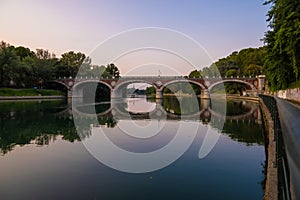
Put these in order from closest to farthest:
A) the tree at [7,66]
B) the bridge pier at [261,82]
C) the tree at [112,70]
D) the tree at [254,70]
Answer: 1. the tree at [7,66]
2. the bridge pier at [261,82]
3. the tree at [254,70]
4. the tree at [112,70]

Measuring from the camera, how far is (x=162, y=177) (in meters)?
10.4

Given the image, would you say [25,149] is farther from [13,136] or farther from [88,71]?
[88,71]

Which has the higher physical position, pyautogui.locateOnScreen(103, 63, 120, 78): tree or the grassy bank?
pyautogui.locateOnScreen(103, 63, 120, 78): tree

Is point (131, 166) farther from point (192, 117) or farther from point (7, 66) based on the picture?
point (7, 66)

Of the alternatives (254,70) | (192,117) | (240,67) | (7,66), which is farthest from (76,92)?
(192,117)

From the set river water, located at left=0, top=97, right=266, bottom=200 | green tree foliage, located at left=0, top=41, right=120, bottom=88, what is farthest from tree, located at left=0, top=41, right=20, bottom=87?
river water, located at left=0, top=97, right=266, bottom=200

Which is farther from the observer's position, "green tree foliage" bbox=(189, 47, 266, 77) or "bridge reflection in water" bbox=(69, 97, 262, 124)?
"green tree foliage" bbox=(189, 47, 266, 77)

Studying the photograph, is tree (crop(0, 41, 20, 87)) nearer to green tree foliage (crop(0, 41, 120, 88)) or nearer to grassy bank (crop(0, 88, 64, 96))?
green tree foliage (crop(0, 41, 120, 88))

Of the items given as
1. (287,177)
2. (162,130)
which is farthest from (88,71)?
(287,177)

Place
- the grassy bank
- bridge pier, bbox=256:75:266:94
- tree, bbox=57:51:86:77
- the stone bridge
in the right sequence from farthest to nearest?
tree, bbox=57:51:86:77, the stone bridge, bridge pier, bbox=256:75:266:94, the grassy bank

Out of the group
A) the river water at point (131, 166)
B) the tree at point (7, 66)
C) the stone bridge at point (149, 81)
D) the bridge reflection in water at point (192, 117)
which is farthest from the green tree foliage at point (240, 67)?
the river water at point (131, 166)

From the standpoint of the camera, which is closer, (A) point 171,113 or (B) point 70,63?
(A) point 171,113

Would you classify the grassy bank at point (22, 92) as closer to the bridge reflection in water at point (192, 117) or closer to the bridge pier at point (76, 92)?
the bridge pier at point (76, 92)

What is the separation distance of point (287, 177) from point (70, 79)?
8733 centimetres
